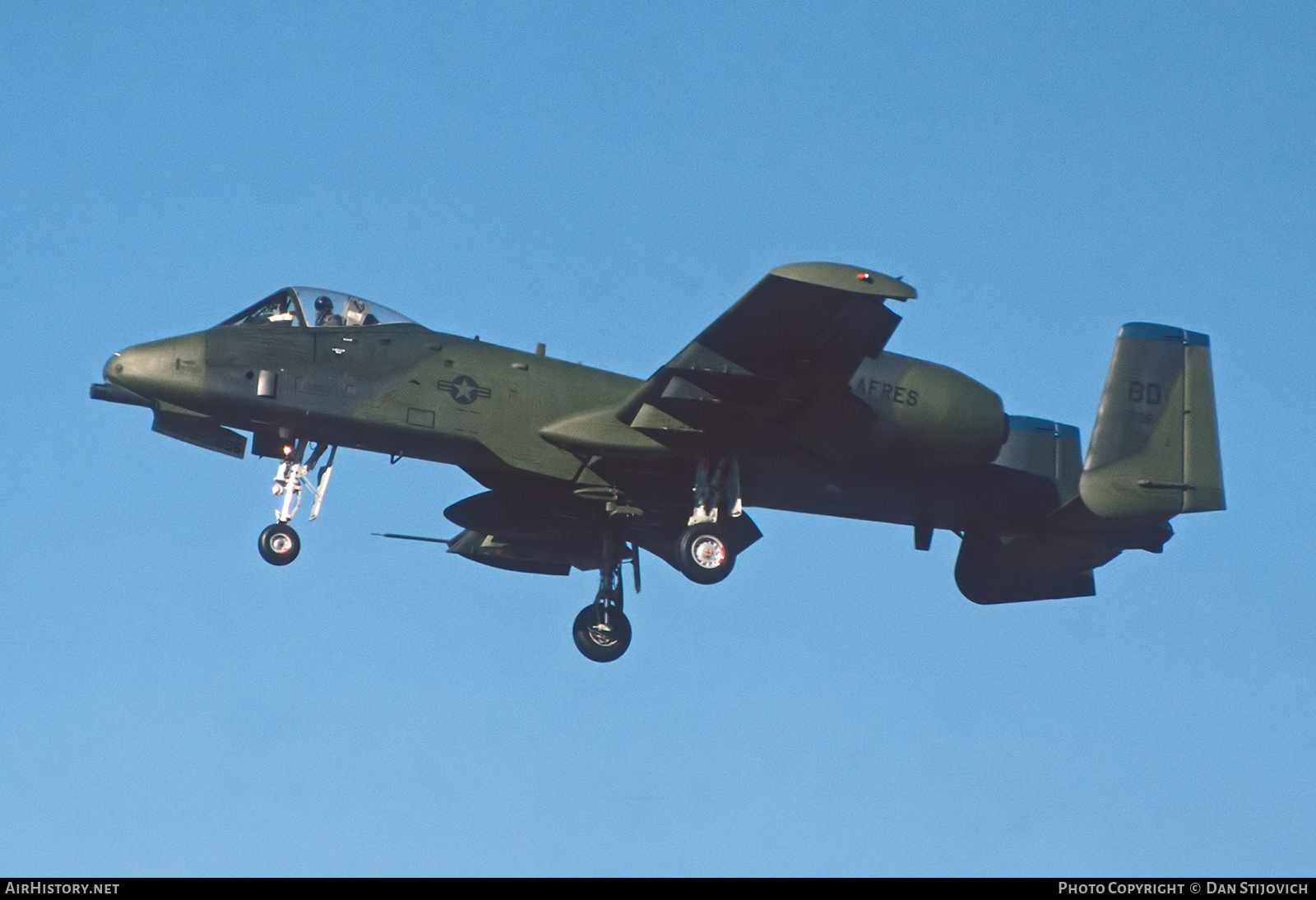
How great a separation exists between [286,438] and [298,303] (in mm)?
1747

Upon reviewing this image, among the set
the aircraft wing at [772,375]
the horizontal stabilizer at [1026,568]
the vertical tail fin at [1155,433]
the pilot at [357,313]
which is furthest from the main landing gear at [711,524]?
the vertical tail fin at [1155,433]

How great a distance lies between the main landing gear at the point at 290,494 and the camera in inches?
941

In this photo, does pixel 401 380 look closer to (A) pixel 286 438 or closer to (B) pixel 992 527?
(A) pixel 286 438

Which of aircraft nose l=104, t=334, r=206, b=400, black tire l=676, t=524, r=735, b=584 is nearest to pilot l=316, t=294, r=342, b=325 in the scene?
aircraft nose l=104, t=334, r=206, b=400

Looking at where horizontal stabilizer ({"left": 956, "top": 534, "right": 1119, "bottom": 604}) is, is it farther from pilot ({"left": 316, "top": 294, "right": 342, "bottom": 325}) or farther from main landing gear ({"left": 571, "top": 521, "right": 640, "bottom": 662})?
pilot ({"left": 316, "top": 294, "right": 342, "bottom": 325})

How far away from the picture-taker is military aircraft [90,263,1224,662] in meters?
22.8

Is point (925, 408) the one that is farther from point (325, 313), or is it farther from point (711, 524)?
point (325, 313)

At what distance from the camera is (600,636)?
84.4 ft

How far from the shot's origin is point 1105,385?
25.5 metres

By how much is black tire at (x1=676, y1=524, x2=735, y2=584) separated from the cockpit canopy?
461cm

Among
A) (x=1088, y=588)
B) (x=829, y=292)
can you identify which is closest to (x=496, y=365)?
(x=829, y=292)

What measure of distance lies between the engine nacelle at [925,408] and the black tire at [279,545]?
24.2ft
